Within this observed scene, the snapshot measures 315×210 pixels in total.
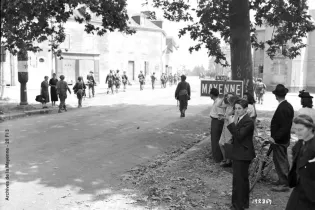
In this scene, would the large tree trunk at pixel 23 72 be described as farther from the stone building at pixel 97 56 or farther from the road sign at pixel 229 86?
the stone building at pixel 97 56

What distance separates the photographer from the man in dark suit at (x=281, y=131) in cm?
514

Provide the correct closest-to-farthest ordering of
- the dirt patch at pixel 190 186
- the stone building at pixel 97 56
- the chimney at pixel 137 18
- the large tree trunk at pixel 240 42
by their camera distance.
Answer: the dirt patch at pixel 190 186, the large tree trunk at pixel 240 42, the stone building at pixel 97 56, the chimney at pixel 137 18

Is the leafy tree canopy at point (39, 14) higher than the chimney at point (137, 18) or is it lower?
lower

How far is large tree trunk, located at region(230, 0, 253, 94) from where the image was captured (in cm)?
802

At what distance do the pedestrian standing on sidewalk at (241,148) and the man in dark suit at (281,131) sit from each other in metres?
0.93

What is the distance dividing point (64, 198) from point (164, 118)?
7.99 meters

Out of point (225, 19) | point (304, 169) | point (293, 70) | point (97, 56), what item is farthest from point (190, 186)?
point (293, 70)

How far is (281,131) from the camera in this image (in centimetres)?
516

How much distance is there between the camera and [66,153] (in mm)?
7312

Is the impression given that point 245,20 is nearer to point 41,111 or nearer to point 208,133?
point 208,133

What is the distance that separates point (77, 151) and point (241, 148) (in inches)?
170

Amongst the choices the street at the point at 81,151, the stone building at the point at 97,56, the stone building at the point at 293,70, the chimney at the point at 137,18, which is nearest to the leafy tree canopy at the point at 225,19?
the street at the point at 81,151

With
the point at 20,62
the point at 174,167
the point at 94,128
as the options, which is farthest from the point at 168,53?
the point at 174,167

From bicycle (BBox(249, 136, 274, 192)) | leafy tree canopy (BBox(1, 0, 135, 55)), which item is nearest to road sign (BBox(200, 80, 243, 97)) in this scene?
bicycle (BBox(249, 136, 274, 192))
